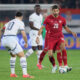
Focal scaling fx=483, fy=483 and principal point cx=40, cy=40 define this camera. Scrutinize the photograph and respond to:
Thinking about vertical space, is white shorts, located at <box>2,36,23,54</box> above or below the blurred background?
above

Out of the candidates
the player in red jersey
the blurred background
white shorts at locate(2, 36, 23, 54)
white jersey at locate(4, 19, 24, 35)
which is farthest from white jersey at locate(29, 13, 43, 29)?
the blurred background

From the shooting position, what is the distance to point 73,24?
2791cm

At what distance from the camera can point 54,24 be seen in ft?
45.5

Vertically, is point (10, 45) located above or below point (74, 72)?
above

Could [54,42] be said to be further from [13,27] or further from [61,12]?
[61,12]

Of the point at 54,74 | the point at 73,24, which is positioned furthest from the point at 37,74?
the point at 73,24

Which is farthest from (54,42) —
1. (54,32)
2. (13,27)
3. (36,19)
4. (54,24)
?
(36,19)

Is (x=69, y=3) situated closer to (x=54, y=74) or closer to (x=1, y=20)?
(x=1, y=20)

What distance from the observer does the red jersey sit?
45.5 feet

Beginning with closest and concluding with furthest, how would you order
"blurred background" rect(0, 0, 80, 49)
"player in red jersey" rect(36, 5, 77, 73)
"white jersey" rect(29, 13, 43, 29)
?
1. "player in red jersey" rect(36, 5, 77, 73)
2. "white jersey" rect(29, 13, 43, 29)
3. "blurred background" rect(0, 0, 80, 49)

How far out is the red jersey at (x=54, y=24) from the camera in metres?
13.9

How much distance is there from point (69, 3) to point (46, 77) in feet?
55.7

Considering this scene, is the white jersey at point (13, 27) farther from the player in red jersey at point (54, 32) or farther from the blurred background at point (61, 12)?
the blurred background at point (61, 12)

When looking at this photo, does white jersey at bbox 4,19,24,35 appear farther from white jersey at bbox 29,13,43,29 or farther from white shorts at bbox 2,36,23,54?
white jersey at bbox 29,13,43,29
